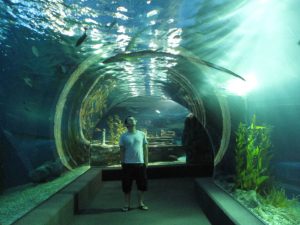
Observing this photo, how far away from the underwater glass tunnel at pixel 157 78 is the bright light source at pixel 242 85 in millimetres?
37

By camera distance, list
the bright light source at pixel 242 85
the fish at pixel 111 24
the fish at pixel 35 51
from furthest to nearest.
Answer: the bright light source at pixel 242 85, the fish at pixel 35 51, the fish at pixel 111 24

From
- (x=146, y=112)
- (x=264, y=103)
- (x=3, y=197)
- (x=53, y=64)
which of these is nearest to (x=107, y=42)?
(x=53, y=64)

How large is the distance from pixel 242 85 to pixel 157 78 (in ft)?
17.5

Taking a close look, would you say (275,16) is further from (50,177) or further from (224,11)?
(50,177)

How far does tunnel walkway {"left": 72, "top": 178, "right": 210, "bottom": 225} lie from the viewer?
6.06 meters

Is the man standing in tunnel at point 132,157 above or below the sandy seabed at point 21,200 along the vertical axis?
above

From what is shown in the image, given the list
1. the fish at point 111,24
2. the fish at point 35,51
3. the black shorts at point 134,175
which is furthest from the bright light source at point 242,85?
the fish at point 35,51

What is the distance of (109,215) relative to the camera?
6.51 m

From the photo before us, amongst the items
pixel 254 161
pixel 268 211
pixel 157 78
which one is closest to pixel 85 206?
pixel 268 211

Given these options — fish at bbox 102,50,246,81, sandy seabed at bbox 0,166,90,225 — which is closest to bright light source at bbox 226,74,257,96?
fish at bbox 102,50,246,81

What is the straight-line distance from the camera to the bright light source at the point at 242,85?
7711 mm

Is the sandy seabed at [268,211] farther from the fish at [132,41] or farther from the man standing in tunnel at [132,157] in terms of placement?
the fish at [132,41]

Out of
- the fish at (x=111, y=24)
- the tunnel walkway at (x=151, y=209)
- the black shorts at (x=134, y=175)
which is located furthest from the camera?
the black shorts at (x=134, y=175)

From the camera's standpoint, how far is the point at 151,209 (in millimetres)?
6953
